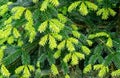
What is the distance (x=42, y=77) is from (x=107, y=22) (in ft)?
4.61

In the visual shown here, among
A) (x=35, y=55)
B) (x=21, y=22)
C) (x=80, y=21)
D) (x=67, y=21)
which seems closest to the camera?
(x=21, y=22)

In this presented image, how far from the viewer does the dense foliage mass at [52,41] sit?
3.21m

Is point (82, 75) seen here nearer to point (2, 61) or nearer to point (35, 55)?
point (35, 55)

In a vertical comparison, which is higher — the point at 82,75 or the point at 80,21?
the point at 80,21

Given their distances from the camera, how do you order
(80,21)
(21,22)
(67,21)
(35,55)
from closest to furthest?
(21,22) < (67,21) < (35,55) < (80,21)

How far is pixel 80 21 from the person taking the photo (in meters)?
4.34

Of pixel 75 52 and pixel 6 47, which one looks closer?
pixel 75 52

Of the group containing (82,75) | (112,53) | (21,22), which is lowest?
(82,75)

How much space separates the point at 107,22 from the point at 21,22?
1.60 m

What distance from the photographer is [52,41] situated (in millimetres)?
3166

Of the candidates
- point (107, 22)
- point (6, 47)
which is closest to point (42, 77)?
point (6, 47)

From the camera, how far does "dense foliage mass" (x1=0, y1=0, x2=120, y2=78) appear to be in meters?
3.21

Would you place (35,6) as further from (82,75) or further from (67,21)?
(82,75)

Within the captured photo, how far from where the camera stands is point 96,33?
374 centimetres
